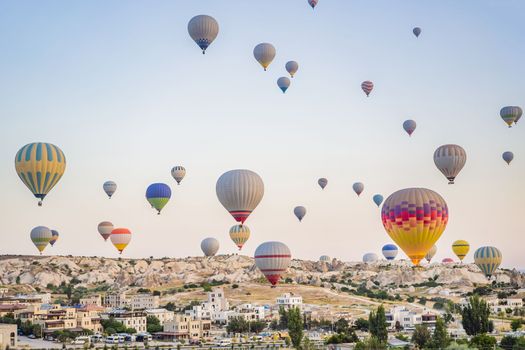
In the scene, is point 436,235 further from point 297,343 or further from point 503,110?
point 503,110

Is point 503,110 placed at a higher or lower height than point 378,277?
higher

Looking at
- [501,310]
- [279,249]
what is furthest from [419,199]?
[501,310]

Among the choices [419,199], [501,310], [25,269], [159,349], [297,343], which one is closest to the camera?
[419,199]

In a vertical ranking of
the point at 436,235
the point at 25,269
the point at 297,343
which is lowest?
the point at 297,343

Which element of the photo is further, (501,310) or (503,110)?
(501,310)

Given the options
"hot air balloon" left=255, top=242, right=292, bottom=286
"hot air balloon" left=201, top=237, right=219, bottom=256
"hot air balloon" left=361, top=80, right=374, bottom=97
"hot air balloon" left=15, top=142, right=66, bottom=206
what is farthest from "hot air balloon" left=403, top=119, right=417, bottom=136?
"hot air balloon" left=201, top=237, right=219, bottom=256

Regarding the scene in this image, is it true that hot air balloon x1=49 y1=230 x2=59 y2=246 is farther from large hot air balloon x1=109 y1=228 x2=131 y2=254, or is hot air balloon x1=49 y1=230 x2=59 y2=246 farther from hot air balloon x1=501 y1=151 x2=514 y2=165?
hot air balloon x1=501 y1=151 x2=514 y2=165
